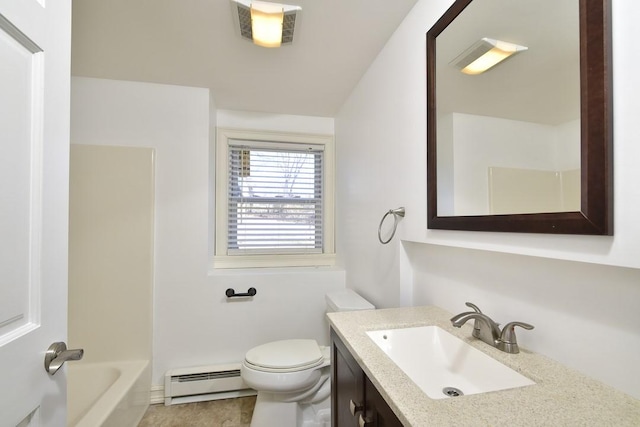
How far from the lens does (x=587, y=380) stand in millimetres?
677

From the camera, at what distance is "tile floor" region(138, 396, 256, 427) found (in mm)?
1712

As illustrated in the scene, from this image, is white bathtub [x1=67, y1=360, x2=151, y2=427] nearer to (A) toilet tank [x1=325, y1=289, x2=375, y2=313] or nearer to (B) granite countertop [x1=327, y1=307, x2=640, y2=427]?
(A) toilet tank [x1=325, y1=289, x2=375, y2=313]

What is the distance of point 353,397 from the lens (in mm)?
921

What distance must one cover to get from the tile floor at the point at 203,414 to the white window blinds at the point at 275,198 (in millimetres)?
1100

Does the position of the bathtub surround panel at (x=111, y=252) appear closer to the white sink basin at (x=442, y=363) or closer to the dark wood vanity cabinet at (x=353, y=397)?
the dark wood vanity cabinet at (x=353, y=397)

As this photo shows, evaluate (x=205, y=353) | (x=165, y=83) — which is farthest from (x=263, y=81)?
(x=205, y=353)

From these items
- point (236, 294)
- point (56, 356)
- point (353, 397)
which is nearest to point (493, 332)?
point (353, 397)

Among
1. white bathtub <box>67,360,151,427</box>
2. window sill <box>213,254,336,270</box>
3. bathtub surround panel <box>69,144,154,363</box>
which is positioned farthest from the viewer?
window sill <box>213,254,336,270</box>

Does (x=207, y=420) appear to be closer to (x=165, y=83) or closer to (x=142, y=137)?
(x=142, y=137)

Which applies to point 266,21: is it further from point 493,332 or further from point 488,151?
point 493,332

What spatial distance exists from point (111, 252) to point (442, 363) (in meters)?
2.09

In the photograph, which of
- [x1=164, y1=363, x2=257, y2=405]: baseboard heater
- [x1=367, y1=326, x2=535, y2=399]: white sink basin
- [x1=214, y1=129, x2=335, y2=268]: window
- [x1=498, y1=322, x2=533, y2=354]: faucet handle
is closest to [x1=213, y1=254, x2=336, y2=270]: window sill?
[x1=214, y1=129, x2=335, y2=268]: window

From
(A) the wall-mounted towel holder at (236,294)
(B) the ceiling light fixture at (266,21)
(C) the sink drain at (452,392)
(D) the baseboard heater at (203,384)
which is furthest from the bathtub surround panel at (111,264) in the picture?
(C) the sink drain at (452,392)

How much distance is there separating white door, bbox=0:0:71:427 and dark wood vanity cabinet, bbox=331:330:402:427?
2.67 feet
